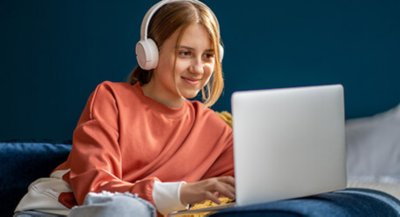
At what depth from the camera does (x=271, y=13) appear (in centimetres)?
265

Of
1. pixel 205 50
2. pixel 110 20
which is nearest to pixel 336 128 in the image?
pixel 205 50

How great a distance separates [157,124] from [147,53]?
0.17 meters

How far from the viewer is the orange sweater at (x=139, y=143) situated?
6.12 feet

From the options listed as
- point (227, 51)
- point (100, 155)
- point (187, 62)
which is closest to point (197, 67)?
point (187, 62)

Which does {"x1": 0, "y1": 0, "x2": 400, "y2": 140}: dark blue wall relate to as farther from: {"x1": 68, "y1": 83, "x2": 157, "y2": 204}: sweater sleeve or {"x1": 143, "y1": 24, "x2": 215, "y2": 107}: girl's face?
{"x1": 68, "y1": 83, "x2": 157, "y2": 204}: sweater sleeve

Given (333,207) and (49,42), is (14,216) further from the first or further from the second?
(49,42)

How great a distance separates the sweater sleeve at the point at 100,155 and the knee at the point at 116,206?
0.13 m

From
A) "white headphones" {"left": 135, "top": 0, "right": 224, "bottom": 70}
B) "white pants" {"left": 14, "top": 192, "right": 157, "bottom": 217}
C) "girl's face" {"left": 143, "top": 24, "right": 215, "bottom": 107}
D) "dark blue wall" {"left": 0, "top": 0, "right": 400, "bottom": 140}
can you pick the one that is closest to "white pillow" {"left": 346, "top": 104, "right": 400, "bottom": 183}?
"dark blue wall" {"left": 0, "top": 0, "right": 400, "bottom": 140}

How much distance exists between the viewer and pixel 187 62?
1.99 metres

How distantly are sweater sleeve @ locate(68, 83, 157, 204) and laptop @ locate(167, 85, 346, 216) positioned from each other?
0.68ft

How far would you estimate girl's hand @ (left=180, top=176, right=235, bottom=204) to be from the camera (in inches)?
63.5

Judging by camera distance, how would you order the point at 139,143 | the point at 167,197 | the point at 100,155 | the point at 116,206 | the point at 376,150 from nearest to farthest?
the point at 116,206
the point at 167,197
the point at 100,155
the point at 139,143
the point at 376,150

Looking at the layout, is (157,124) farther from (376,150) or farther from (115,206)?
(376,150)

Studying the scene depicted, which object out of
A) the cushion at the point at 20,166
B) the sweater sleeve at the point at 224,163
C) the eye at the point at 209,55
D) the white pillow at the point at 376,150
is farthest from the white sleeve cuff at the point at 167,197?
the white pillow at the point at 376,150
